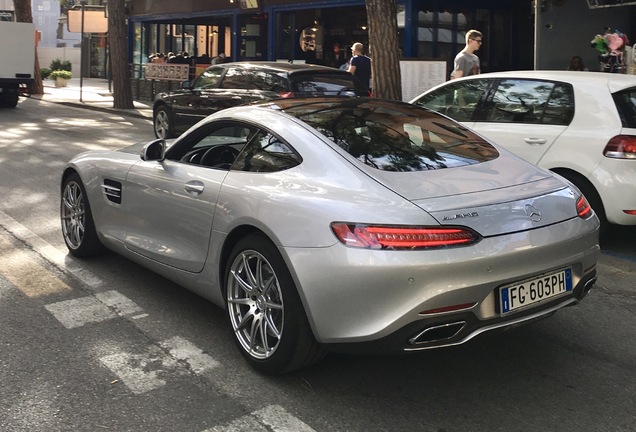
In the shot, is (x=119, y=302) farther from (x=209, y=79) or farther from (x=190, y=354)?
(x=209, y=79)

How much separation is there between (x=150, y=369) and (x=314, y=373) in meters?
0.86

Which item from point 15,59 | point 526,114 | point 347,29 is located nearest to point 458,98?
point 526,114

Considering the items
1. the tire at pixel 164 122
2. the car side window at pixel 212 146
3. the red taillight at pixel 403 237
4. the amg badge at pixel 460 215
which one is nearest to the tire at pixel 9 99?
the tire at pixel 164 122

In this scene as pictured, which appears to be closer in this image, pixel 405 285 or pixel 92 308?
pixel 405 285

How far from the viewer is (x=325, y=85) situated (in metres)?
11.9

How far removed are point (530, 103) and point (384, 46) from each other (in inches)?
209

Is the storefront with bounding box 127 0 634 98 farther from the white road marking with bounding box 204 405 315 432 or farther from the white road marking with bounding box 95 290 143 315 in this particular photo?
the white road marking with bounding box 204 405 315 432

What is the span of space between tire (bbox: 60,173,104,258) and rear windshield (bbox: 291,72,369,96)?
6330mm

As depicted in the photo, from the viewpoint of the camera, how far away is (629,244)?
680 cm

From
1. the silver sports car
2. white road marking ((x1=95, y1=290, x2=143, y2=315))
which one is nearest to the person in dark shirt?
the silver sports car

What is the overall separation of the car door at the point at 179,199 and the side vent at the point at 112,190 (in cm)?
9

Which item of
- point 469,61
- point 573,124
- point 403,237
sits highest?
point 469,61

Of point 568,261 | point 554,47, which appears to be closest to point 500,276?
point 568,261

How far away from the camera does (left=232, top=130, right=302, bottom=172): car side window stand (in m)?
3.89
